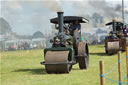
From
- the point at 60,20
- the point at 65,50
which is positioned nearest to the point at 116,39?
the point at 60,20

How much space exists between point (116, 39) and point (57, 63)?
1089 cm

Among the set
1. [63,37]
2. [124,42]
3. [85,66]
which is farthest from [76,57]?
[124,42]

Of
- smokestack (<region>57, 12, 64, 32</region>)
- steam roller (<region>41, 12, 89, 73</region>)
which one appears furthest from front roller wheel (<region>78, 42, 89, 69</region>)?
smokestack (<region>57, 12, 64, 32</region>)

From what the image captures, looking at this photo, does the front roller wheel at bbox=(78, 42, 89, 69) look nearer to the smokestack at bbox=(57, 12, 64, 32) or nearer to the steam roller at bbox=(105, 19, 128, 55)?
the smokestack at bbox=(57, 12, 64, 32)

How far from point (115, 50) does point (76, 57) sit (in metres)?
7.96

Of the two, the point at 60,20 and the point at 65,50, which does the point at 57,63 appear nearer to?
the point at 65,50

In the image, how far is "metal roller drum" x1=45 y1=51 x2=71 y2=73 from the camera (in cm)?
1134

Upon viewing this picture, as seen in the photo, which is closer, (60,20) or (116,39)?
(60,20)

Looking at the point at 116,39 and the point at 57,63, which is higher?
the point at 116,39

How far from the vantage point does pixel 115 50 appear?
20531 mm

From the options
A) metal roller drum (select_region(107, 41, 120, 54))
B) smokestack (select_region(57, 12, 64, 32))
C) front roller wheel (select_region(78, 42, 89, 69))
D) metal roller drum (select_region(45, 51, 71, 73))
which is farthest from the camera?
metal roller drum (select_region(107, 41, 120, 54))

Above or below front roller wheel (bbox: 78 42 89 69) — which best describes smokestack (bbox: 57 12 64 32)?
above

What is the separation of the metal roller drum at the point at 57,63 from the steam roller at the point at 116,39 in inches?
375

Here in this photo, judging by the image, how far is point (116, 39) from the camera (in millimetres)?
21203
